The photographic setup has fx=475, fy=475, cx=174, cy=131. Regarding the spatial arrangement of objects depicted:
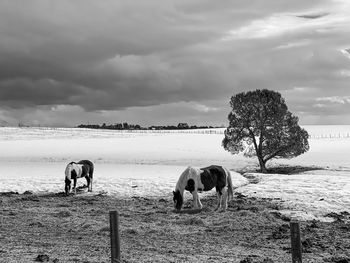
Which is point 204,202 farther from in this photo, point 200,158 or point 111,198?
point 200,158

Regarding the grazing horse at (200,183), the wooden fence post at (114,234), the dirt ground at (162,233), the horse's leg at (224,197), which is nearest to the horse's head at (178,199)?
the grazing horse at (200,183)

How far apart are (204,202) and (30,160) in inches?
1446

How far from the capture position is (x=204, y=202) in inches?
845

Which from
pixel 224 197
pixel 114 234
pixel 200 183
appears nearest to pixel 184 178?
pixel 200 183

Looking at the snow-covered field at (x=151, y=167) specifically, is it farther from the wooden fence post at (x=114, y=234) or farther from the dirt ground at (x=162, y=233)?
the wooden fence post at (x=114, y=234)

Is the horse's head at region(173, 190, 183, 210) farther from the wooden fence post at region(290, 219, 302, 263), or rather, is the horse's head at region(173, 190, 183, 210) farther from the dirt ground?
the wooden fence post at region(290, 219, 302, 263)

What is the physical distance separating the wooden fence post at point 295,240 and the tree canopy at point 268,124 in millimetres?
35352

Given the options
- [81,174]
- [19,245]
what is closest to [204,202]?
[81,174]

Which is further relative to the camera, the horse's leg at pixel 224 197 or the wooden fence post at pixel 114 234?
the horse's leg at pixel 224 197

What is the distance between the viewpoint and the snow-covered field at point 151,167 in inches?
927

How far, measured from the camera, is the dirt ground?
11227mm

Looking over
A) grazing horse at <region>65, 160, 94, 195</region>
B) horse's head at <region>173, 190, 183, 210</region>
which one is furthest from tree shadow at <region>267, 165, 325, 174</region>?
horse's head at <region>173, 190, 183, 210</region>

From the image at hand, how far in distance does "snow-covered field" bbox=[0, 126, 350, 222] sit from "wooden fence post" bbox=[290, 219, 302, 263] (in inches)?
353

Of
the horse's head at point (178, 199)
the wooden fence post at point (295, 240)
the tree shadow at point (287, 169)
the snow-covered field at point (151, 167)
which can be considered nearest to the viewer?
the wooden fence post at point (295, 240)
